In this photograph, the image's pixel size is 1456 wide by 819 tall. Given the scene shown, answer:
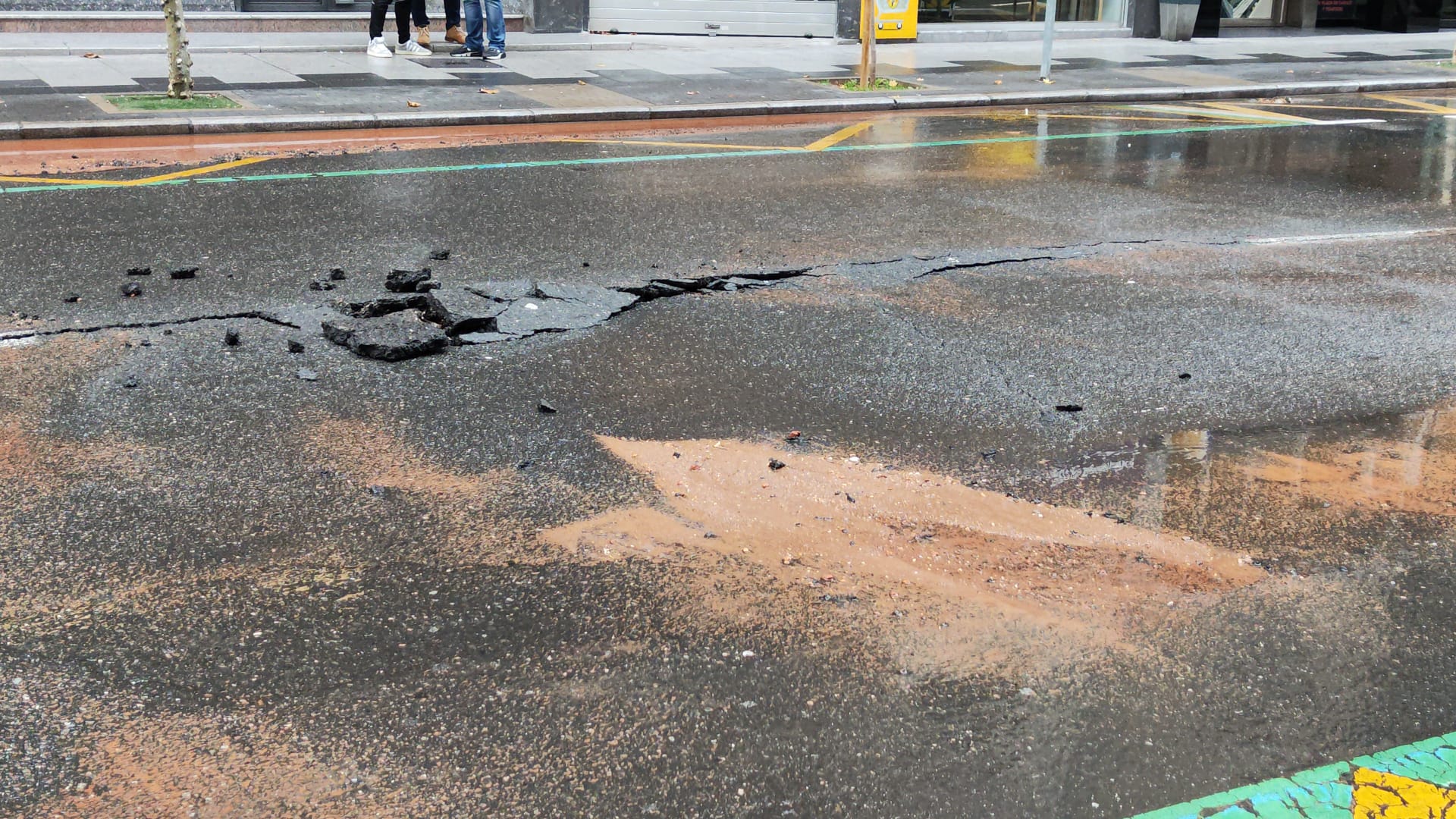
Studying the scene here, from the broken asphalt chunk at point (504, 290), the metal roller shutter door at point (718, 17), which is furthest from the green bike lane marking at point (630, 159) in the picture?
the metal roller shutter door at point (718, 17)

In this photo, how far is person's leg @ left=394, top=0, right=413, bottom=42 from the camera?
1706 centimetres

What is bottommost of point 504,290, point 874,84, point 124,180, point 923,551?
point 923,551

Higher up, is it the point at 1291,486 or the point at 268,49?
the point at 268,49

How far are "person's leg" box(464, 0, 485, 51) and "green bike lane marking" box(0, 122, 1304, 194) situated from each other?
7067 mm

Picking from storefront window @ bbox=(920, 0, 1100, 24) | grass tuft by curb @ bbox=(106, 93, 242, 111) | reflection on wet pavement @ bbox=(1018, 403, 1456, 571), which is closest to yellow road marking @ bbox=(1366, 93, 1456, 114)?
storefront window @ bbox=(920, 0, 1100, 24)

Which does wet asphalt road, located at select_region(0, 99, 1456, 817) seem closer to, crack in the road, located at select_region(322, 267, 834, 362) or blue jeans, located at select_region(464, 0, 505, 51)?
crack in the road, located at select_region(322, 267, 834, 362)

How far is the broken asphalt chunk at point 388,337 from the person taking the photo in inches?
222

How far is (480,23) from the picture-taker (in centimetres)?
1708

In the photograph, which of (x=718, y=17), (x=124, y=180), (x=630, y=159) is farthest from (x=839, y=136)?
(x=718, y=17)

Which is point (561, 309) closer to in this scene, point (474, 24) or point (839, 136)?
point (839, 136)

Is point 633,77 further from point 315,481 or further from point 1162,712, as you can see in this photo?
point 1162,712

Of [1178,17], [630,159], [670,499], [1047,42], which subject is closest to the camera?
[670,499]

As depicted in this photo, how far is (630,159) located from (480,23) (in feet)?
24.0

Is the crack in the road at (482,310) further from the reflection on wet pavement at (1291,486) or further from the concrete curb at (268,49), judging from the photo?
the concrete curb at (268,49)
